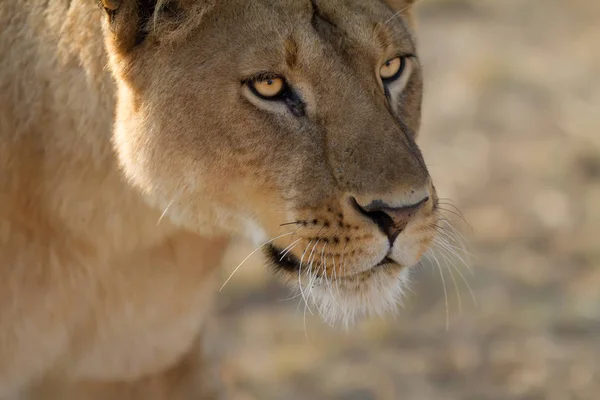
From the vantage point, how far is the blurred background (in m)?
3.96

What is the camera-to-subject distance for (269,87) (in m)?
2.49

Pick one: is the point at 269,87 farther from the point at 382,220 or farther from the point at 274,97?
the point at 382,220

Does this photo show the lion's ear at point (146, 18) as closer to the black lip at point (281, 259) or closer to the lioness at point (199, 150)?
the lioness at point (199, 150)

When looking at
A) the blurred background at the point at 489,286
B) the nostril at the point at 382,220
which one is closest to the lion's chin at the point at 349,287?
the nostril at the point at 382,220

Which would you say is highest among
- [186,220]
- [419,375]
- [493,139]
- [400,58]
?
[493,139]

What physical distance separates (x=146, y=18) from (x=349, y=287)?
0.80 metres

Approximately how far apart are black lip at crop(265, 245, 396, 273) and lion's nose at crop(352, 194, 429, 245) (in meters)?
0.27

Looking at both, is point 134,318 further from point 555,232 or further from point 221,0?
point 555,232

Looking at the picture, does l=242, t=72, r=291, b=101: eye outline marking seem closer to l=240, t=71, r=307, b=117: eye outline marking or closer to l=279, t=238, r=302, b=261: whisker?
l=240, t=71, r=307, b=117: eye outline marking

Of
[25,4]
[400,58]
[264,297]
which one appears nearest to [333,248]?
[400,58]

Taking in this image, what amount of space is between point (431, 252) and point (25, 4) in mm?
1243

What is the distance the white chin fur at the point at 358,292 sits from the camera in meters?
2.47

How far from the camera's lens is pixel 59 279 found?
9.20 ft

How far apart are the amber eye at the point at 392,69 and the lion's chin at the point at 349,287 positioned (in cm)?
50
